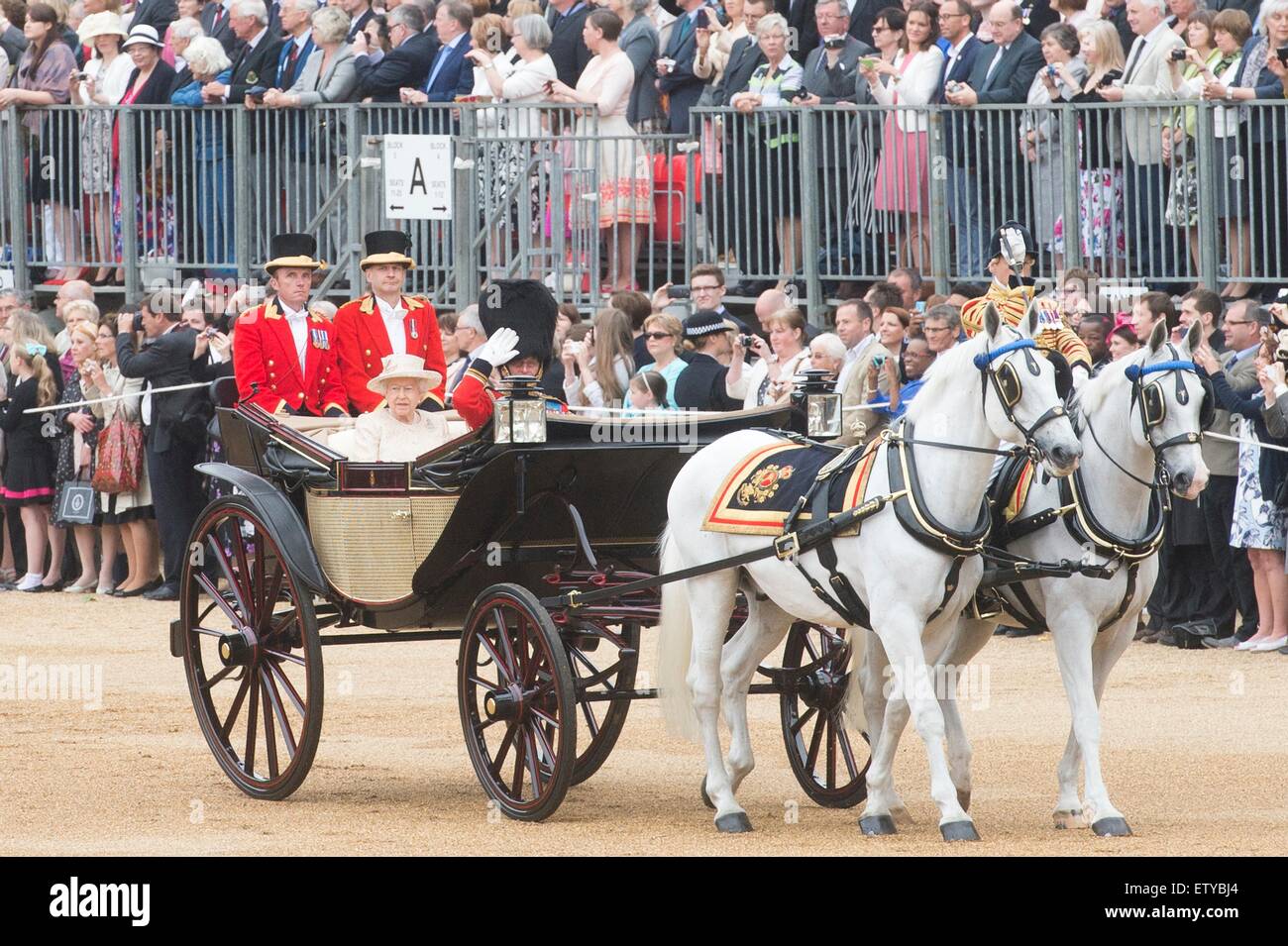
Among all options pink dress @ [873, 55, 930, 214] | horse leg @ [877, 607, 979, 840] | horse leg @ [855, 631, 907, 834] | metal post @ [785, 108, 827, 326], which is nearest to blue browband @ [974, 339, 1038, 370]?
horse leg @ [877, 607, 979, 840]

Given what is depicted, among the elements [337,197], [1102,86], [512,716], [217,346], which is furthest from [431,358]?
[337,197]

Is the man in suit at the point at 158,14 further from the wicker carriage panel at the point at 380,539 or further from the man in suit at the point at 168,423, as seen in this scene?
the wicker carriage panel at the point at 380,539

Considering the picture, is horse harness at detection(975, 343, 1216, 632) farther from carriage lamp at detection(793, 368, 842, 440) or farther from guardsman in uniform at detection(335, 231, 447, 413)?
guardsman in uniform at detection(335, 231, 447, 413)

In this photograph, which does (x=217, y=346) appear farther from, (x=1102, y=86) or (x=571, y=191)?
(x=1102, y=86)

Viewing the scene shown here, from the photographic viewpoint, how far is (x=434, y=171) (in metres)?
15.4

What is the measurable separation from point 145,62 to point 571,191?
4410 millimetres

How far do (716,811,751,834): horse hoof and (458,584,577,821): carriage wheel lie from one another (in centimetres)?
58

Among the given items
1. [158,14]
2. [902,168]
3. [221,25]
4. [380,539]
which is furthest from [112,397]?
[380,539]

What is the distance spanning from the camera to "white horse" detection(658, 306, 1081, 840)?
7277mm

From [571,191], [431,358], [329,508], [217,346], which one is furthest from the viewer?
[571,191]

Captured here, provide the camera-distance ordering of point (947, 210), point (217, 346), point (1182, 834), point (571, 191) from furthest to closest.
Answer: point (571, 191) → point (947, 210) → point (217, 346) → point (1182, 834)

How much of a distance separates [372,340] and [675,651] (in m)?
2.32

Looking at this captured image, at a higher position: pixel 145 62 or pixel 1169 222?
pixel 145 62

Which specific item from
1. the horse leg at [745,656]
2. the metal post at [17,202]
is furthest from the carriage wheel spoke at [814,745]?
the metal post at [17,202]
